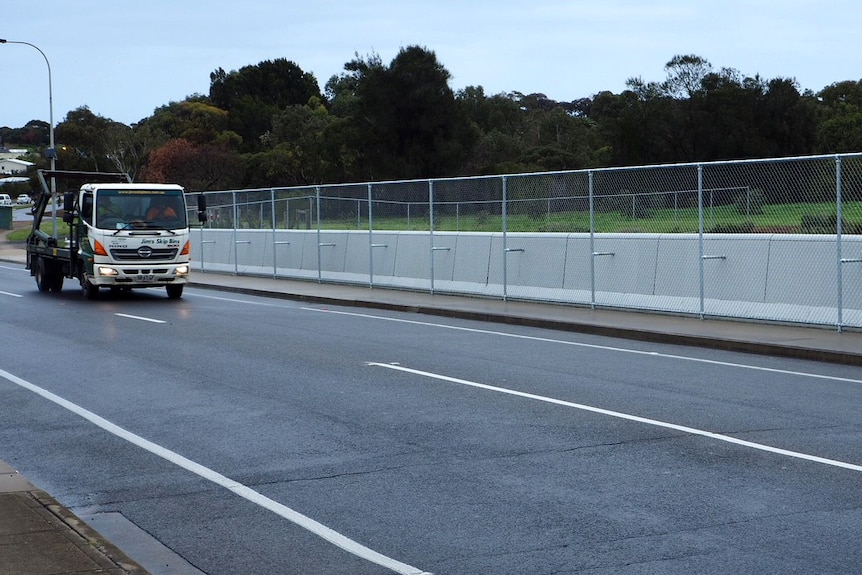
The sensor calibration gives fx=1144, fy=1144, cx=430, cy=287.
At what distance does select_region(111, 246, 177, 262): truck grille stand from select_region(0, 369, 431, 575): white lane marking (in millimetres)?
12682

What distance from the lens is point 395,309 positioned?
2208 centimetres

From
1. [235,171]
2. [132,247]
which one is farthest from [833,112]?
[132,247]

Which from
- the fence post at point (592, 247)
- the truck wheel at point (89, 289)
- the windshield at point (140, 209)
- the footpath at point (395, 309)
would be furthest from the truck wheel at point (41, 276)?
the fence post at point (592, 247)

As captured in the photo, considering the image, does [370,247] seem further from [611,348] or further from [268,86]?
[268,86]

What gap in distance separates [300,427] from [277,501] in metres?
2.44

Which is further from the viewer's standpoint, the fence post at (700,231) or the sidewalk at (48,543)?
the fence post at (700,231)

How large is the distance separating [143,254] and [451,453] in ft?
55.1

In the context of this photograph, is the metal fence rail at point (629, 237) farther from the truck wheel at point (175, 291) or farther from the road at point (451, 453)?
the truck wheel at point (175, 291)

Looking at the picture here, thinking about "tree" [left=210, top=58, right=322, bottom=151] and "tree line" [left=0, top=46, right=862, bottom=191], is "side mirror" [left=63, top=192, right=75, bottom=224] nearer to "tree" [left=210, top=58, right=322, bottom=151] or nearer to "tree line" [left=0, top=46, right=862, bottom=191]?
"tree line" [left=0, top=46, right=862, bottom=191]

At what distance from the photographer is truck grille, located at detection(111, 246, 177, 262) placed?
2378 centimetres

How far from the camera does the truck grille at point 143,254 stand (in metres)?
23.8

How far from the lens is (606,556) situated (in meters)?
5.96

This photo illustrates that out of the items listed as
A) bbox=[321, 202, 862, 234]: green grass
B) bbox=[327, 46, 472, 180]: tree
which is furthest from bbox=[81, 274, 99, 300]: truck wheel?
bbox=[327, 46, 472, 180]: tree

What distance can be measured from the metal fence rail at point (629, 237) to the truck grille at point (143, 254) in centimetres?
472
